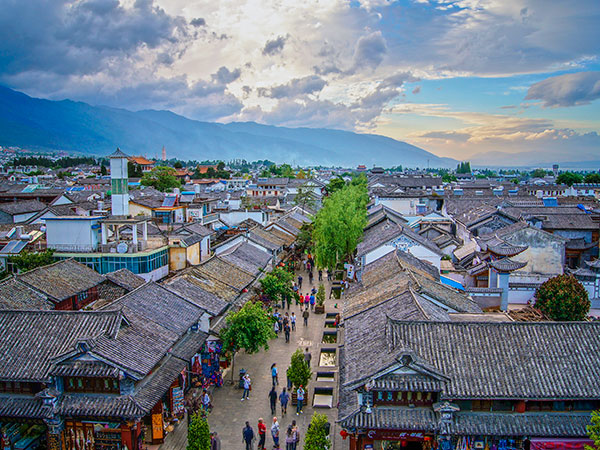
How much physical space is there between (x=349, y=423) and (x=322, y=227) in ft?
84.3

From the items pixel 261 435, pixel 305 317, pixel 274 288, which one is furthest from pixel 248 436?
pixel 305 317

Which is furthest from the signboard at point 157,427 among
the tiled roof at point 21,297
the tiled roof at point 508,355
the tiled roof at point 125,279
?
the tiled roof at point 125,279

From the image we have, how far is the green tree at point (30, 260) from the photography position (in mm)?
28703

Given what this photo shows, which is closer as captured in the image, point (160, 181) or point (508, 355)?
point (508, 355)

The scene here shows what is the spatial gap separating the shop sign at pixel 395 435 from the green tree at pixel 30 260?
76.1 feet

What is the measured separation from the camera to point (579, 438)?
13719mm

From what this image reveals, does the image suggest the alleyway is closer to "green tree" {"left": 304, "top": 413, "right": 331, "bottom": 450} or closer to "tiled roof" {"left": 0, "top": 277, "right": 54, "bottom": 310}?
"green tree" {"left": 304, "top": 413, "right": 331, "bottom": 450}

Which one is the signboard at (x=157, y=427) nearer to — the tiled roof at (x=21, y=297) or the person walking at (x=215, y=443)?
the person walking at (x=215, y=443)

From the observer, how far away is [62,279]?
24750 millimetres

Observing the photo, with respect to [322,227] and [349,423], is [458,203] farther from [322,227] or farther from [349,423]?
[349,423]

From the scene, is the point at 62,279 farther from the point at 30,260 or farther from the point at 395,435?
the point at 395,435

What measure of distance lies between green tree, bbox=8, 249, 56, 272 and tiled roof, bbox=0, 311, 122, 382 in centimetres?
1282

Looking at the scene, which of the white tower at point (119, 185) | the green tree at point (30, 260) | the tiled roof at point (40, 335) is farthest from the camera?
the white tower at point (119, 185)

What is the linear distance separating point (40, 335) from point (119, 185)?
18601 millimetres
